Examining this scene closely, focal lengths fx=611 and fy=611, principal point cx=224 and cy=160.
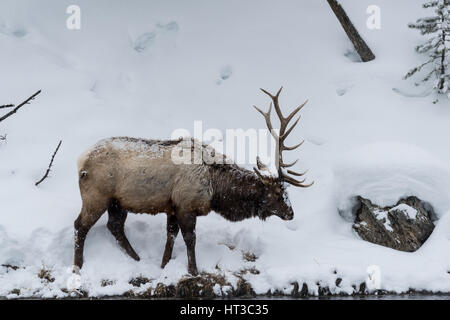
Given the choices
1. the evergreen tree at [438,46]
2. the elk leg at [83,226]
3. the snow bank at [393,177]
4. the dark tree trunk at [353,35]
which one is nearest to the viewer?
the elk leg at [83,226]

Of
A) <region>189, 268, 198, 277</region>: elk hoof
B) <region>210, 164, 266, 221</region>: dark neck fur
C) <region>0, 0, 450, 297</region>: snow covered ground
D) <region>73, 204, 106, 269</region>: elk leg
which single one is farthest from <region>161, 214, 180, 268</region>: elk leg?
<region>73, 204, 106, 269</region>: elk leg

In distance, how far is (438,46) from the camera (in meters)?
11.2

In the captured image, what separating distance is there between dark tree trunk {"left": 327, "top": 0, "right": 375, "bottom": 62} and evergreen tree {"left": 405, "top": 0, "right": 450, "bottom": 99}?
42.0 inches

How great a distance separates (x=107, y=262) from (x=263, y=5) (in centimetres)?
818

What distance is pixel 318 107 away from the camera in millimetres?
11539

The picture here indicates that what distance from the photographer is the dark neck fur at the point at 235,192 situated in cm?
803

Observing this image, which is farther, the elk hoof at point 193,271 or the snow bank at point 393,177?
the snow bank at point 393,177

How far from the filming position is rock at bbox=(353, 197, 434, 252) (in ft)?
28.2

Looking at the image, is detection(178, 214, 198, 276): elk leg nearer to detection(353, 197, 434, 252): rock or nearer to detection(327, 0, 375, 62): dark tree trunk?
detection(353, 197, 434, 252): rock

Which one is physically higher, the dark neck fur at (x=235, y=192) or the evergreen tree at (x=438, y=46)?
the evergreen tree at (x=438, y=46)

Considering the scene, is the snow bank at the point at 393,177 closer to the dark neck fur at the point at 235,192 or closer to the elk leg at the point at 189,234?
the dark neck fur at the point at 235,192

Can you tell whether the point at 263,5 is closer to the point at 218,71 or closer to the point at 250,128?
the point at 218,71

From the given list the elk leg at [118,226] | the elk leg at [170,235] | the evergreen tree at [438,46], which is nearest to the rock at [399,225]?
the elk leg at [170,235]
